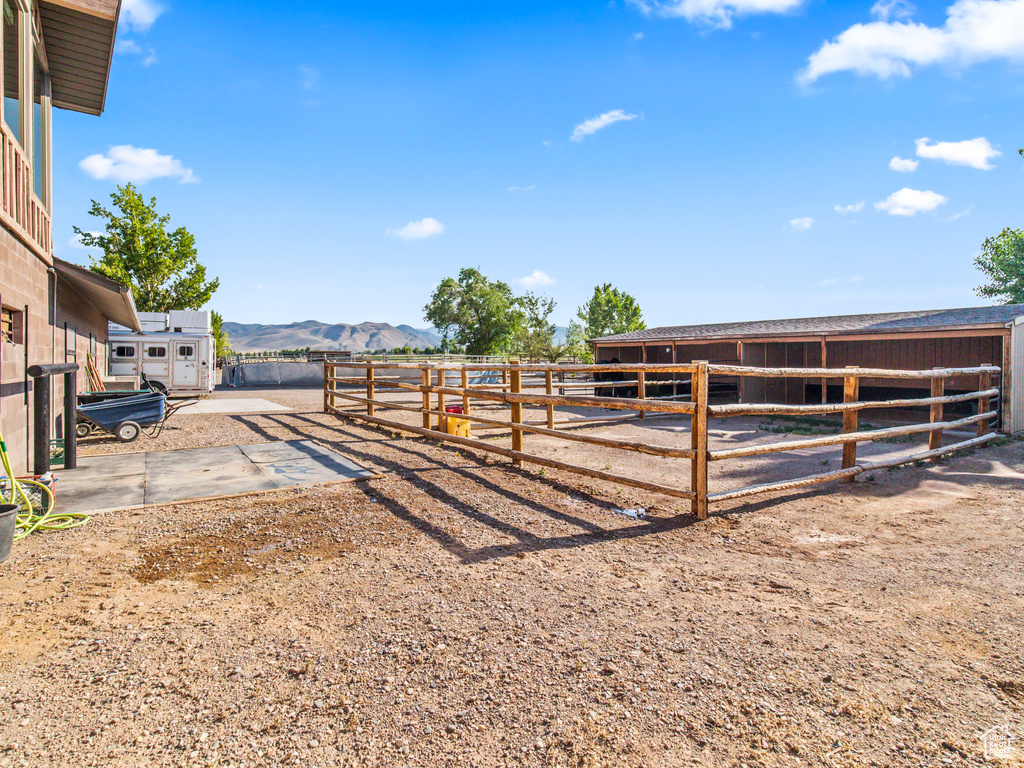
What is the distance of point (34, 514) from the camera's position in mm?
4445

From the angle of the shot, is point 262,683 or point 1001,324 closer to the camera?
point 262,683

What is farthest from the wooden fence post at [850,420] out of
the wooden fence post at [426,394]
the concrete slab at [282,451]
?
the concrete slab at [282,451]

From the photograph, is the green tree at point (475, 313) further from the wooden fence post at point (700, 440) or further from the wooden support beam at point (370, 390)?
the wooden fence post at point (700, 440)

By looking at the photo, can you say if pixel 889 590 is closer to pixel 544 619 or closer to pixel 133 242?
pixel 544 619

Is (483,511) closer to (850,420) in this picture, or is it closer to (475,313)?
(850,420)

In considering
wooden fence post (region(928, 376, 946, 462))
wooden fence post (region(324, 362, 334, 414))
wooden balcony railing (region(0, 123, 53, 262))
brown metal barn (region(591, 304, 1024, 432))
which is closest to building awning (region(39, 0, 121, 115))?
wooden balcony railing (region(0, 123, 53, 262))

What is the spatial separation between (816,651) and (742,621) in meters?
0.37

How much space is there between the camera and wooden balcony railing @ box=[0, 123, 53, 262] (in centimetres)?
562

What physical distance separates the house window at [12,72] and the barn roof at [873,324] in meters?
15.4

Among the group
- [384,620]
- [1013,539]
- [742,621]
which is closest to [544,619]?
[384,620]

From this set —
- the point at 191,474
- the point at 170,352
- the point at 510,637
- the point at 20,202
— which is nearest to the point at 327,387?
the point at 191,474

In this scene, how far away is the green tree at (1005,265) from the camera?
1517 inches

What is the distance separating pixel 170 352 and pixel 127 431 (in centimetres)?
1196

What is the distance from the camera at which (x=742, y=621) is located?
2.80 m
